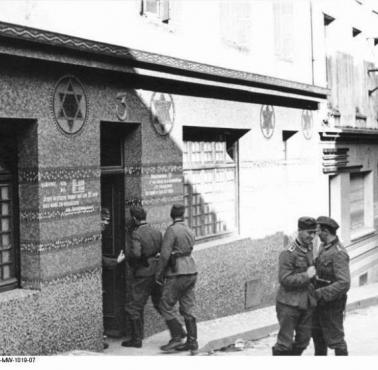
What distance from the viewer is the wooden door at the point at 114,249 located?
934 cm

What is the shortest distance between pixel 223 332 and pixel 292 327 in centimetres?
259

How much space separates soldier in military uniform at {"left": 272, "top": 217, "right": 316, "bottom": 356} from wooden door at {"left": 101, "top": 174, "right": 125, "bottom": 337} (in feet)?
9.17

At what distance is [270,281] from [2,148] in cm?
699

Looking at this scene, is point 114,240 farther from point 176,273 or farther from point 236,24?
point 236,24

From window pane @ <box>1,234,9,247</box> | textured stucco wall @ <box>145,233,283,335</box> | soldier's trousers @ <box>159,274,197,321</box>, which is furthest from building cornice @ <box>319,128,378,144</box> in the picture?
window pane @ <box>1,234,9,247</box>

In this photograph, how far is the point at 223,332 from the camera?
9.79 meters

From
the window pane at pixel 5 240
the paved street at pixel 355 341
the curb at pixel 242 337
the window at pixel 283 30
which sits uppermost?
the window at pixel 283 30

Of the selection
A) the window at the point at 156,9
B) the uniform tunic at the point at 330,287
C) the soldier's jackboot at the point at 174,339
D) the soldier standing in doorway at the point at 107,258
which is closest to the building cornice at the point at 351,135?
the window at the point at 156,9

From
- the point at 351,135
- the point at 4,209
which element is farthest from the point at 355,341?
the point at 351,135

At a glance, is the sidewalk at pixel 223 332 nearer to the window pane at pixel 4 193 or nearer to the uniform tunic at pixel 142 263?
the uniform tunic at pixel 142 263

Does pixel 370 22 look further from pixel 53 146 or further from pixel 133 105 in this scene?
pixel 53 146

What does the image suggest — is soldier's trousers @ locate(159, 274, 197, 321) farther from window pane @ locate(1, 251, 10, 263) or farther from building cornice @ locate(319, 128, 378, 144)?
building cornice @ locate(319, 128, 378, 144)

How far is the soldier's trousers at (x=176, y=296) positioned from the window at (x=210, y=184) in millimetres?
2340

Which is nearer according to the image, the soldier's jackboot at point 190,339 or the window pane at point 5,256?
the window pane at point 5,256
